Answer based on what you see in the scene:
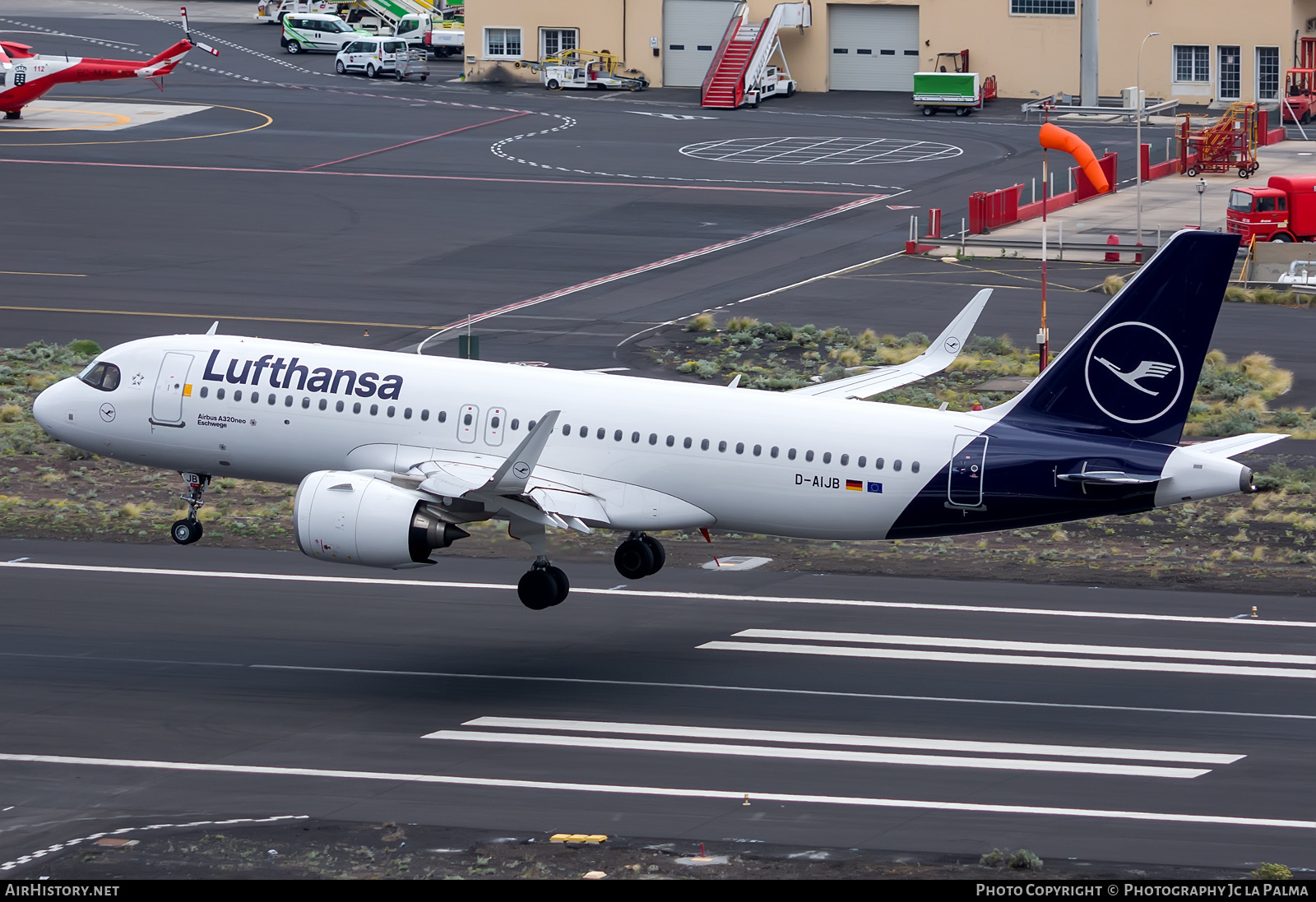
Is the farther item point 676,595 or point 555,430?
point 676,595

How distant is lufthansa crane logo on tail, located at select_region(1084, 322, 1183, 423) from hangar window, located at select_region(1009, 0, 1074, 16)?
3568 inches

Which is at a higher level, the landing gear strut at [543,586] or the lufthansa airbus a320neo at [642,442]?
the lufthansa airbus a320neo at [642,442]

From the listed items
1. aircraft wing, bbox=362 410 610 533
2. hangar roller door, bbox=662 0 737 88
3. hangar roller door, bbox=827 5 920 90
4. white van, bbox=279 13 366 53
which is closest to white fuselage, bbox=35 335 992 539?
aircraft wing, bbox=362 410 610 533

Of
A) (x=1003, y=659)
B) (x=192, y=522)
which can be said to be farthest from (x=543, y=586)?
(x=1003, y=659)

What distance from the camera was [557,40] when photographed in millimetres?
130250

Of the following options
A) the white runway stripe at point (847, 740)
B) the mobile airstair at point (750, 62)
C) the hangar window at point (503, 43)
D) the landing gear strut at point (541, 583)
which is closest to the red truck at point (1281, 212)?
the mobile airstair at point (750, 62)

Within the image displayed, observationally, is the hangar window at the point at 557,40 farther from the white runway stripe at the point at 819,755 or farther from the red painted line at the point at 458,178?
the white runway stripe at the point at 819,755

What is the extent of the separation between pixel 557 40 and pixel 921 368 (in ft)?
317

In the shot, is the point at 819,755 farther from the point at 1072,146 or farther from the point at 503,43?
the point at 503,43

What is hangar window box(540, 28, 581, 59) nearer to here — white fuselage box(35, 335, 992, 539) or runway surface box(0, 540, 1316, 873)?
runway surface box(0, 540, 1316, 873)

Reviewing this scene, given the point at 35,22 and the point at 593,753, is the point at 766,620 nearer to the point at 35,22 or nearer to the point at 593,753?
the point at 593,753

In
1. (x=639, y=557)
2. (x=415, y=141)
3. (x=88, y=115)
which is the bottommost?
(x=639, y=557)

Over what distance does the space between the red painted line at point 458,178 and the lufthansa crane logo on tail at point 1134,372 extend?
56.7 m

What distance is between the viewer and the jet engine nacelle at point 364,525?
31969 mm
